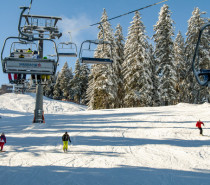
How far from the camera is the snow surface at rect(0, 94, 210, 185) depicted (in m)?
8.66

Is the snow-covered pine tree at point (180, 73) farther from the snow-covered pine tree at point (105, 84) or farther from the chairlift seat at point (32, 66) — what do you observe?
the chairlift seat at point (32, 66)

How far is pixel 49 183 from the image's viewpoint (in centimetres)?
816

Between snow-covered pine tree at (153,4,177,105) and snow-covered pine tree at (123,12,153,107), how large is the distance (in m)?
2.07

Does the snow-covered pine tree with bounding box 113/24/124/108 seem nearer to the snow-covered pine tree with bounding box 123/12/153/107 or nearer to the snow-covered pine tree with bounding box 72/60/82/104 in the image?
the snow-covered pine tree with bounding box 123/12/153/107

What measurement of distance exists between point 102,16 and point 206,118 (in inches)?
952

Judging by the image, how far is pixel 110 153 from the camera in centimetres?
1183

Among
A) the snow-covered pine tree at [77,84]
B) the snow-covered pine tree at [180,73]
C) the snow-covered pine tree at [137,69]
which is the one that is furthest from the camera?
the snow-covered pine tree at [77,84]

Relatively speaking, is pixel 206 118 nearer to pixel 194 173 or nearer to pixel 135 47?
pixel 194 173

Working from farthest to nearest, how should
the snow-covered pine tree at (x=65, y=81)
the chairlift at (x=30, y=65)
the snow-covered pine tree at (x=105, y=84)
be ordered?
the snow-covered pine tree at (x=65, y=81) → the snow-covered pine tree at (x=105, y=84) → the chairlift at (x=30, y=65)

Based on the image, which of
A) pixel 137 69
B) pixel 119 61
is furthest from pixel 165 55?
pixel 119 61

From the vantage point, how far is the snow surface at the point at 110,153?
341 inches

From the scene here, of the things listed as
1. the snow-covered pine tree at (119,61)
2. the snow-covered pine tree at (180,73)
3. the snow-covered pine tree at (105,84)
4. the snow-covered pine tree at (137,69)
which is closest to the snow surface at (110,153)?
the snow-covered pine tree at (137,69)

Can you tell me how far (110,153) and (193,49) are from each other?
1032 inches

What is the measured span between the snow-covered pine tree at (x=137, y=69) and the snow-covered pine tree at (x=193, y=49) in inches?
267
